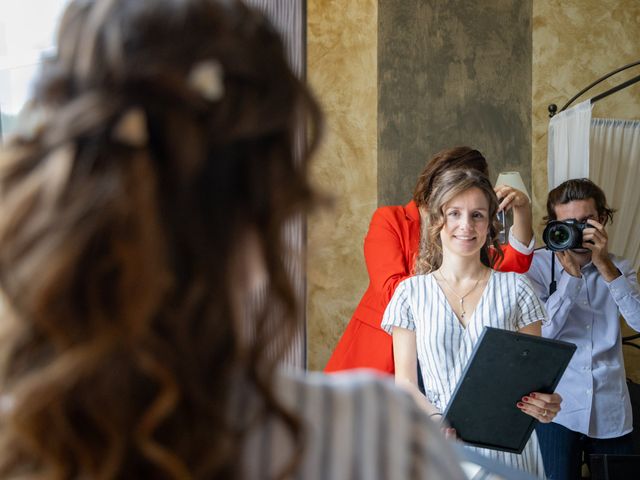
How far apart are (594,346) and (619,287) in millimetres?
236

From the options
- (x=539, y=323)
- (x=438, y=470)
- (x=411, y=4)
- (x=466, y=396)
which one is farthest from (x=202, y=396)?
(x=411, y=4)

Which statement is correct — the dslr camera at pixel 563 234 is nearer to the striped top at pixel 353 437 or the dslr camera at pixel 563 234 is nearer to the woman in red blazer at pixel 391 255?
the woman in red blazer at pixel 391 255

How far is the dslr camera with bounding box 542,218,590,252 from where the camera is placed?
2760 millimetres

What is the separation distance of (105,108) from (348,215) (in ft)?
12.3

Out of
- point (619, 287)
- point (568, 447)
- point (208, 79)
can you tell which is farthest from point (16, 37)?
point (568, 447)

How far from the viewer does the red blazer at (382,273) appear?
2719 mm

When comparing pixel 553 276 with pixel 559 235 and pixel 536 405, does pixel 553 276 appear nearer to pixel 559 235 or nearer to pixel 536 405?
pixel 559 235

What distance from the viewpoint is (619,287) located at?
2.75 m

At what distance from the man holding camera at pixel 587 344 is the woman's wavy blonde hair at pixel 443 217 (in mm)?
323

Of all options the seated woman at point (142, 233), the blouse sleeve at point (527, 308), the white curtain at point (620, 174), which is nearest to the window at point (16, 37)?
the blouse sleeve at point (527, 308)

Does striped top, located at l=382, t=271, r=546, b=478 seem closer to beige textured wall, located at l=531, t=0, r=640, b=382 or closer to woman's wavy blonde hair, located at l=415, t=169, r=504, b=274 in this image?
woman's wavy blonde hair, located at l=415, t=169, r=504, b=274

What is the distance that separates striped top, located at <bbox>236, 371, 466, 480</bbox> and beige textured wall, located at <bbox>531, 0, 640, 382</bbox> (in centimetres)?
391

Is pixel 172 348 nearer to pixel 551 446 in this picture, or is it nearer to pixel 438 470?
pixel 438 470

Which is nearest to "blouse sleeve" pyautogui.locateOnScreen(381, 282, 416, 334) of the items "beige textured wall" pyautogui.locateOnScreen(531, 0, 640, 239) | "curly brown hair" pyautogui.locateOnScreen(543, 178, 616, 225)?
"curly brown hair" pyautogui.locateOnScreen(543, 178, 616, 225)
